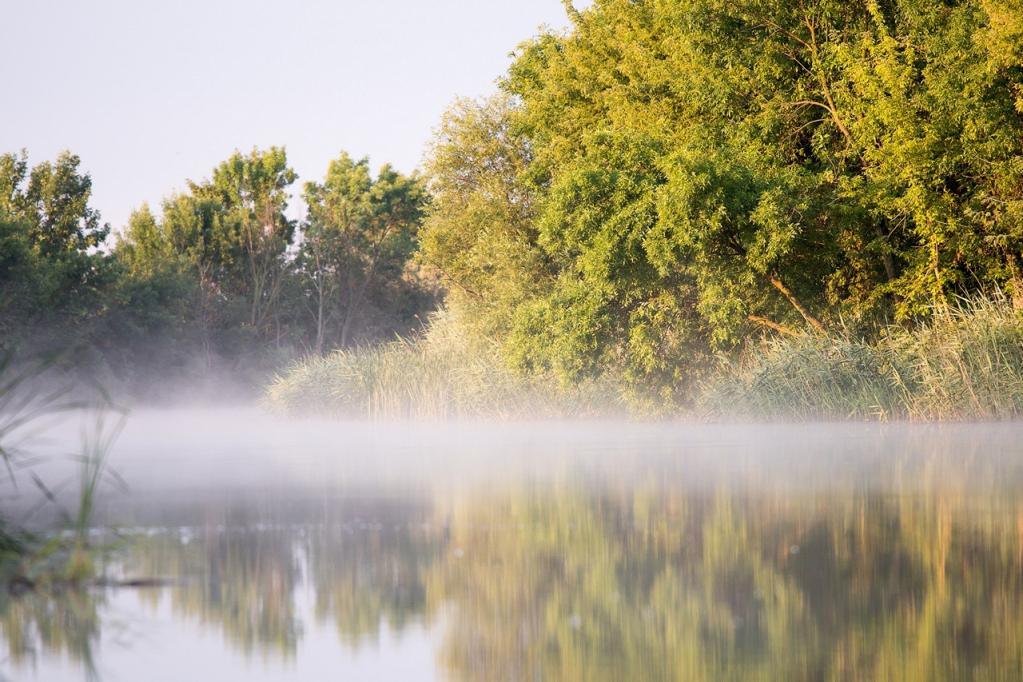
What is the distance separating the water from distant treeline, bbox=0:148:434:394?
2558 centimetres

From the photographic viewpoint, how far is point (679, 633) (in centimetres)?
447

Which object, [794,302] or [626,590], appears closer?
[626,590]

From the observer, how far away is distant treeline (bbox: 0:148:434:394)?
35.4m

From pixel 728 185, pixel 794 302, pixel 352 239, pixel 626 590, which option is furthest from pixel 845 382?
pixel 352 239

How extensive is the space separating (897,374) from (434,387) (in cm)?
1042

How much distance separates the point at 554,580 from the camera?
18.3 feet

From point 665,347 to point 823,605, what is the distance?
17.1 meters

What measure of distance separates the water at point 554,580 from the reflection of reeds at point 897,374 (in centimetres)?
787

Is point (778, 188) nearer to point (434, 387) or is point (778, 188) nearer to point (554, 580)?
point (434, 387)

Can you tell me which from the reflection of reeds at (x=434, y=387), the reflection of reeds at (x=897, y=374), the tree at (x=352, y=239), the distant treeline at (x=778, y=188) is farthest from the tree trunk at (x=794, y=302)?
the tree at (x=352, y=239)

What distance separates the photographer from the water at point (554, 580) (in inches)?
164

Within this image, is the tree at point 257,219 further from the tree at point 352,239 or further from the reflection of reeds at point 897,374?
the reflection of reeds at point 897,374

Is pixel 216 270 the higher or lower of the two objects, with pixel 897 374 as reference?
higher

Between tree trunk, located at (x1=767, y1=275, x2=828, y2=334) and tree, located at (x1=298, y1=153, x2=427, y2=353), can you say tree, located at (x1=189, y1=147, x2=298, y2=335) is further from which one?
tree trunk, located at (x1=767, y1=275, x2=828, y2=334)
